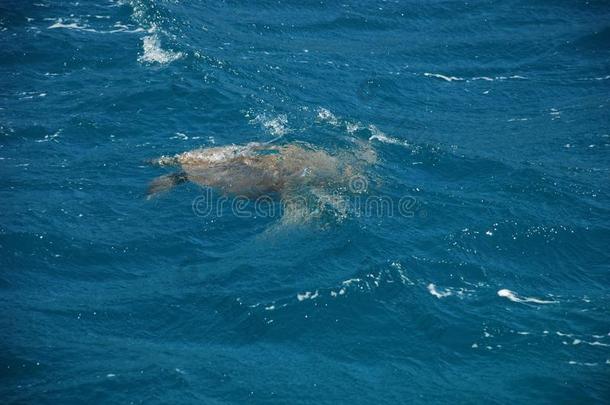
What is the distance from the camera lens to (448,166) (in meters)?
31.6

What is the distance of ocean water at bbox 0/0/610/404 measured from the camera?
817 inches

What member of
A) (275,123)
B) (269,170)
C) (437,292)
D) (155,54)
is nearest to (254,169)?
(269,170)

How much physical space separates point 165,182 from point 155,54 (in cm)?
1360

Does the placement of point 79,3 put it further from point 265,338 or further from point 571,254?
point 571,254

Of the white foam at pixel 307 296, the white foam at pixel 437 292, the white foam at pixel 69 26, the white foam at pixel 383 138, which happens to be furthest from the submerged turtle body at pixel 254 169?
the white foam at pixel 69 26

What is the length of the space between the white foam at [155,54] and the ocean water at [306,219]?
18 centimetres

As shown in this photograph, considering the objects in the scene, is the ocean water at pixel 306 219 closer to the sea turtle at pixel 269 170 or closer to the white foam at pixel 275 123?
the white foam at pixel 275 123

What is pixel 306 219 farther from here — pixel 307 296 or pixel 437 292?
pixel 437 292

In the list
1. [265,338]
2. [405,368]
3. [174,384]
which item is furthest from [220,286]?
[405,368]

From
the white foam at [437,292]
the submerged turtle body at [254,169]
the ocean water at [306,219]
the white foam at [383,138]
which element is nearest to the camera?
the ocean water at [306,219]

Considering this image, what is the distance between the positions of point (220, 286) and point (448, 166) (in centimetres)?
1371

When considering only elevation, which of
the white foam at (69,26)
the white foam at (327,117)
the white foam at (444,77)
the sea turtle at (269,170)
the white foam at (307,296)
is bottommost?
the white foam at (307,296)

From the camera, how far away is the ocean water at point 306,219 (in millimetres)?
20750

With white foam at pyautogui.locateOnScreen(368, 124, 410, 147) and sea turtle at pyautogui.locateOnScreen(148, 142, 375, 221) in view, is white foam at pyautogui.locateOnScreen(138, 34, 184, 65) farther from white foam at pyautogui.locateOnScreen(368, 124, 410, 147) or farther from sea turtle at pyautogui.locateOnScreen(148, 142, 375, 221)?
white foam at pyautogui.locateOnScreen(368, 124, 410, 147)
